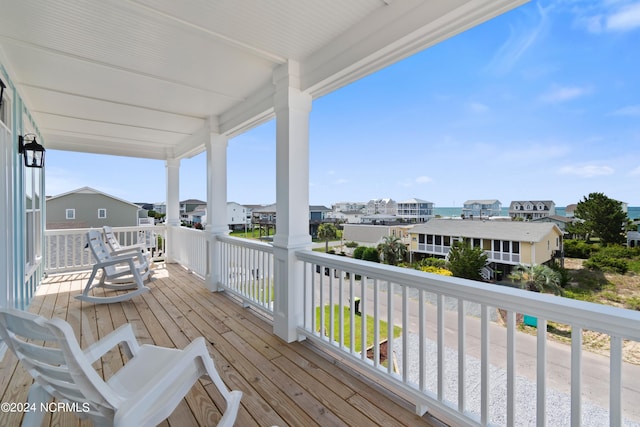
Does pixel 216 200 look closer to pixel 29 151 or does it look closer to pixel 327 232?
pixel 29 151

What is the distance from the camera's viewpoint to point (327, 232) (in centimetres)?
236

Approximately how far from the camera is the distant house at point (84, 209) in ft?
15.9

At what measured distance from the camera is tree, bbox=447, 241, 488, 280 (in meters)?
1.43

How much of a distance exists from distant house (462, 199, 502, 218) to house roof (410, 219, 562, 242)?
38mm

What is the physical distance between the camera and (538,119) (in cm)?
117

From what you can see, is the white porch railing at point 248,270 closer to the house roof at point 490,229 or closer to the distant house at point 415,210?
the distant house at point 415,210

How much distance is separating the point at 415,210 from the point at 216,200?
3.41 meters

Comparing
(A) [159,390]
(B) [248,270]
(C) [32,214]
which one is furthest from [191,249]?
(A) [159,390]

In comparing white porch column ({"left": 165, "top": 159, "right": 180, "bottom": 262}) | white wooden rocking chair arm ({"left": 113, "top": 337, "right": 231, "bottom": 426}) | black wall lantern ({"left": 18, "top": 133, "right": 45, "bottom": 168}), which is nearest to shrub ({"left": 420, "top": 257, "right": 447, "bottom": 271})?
white wooden rocking chair arm ({"left": 113, "top": 337, "right": 231, "bottom": 426})

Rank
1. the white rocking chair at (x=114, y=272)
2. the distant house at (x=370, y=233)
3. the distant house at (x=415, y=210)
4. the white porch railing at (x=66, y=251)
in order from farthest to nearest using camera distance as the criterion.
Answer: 1. the white porch railing at (x=66, y=251)
2. the white rocking chair at (x=114, y=272)
3. the distant house at (x=370, y=233)
4. the distant house at (x=415, y=210)

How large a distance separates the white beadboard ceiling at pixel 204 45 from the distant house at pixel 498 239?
116 cm

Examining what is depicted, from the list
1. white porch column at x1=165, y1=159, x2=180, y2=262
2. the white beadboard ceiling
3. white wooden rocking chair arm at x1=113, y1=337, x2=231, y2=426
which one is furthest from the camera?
white porch column at x1=165, y1=159, x2=180, y2=262

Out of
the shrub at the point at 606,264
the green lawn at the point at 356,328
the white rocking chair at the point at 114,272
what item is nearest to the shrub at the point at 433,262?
the shrub at the point at 606,264

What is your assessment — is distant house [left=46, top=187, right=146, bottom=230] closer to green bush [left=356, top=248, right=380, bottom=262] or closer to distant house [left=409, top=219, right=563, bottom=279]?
green bush [left=356, top=248, right=380, bottom=262]
